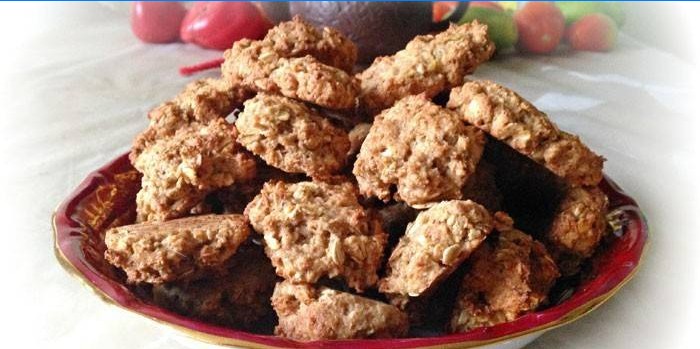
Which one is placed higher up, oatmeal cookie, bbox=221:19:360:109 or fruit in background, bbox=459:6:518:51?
oatmeal cookie, bbox=221:19:360:109

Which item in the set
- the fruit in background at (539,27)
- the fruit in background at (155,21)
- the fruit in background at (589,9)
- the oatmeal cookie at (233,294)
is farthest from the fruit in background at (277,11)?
the oatmeal cookie at (233,294)

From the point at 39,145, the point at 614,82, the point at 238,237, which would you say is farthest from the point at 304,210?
the point at 614,82

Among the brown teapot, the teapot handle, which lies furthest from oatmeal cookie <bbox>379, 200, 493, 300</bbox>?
the teapot handle

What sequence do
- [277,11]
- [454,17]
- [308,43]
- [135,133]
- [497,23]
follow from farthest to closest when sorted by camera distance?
[277,11]
[497,23]
[454,17]
[135,133]
[308,43]

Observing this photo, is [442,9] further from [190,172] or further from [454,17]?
[190,172]

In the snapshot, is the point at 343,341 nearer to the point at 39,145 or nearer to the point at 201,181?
the point at 201,181

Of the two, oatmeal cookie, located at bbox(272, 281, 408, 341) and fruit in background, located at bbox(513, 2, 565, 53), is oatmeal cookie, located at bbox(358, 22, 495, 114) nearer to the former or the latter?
oatmeal cookie, located at bbox(272, 281, 408, 341)

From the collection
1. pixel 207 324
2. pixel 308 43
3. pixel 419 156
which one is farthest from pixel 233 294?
pixel 308 43
